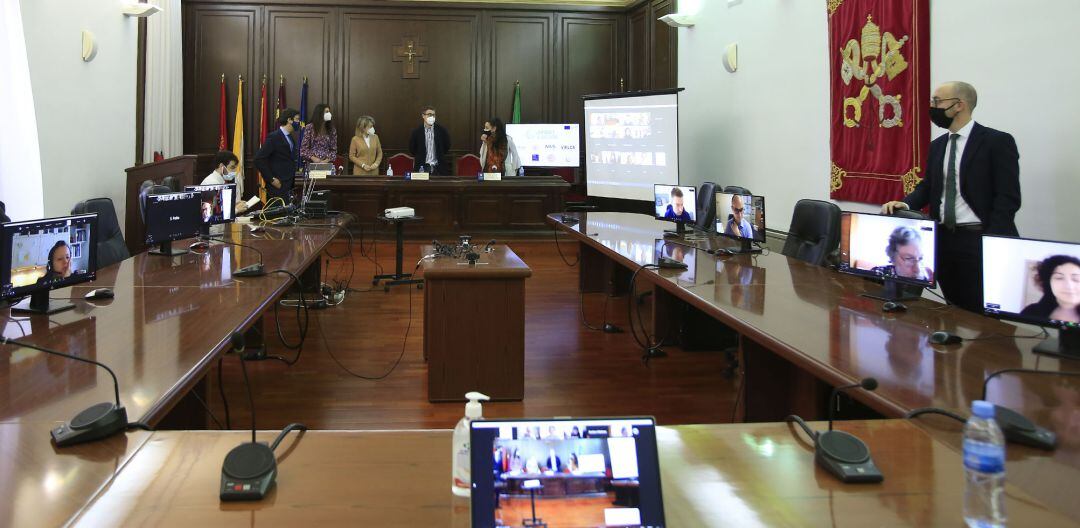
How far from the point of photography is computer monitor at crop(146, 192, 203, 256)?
14.2 feet

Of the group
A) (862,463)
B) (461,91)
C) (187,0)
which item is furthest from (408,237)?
(862,463)

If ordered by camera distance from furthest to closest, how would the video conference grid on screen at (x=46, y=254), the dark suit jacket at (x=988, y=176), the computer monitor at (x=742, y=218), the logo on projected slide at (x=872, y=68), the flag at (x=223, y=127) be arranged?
the flag at (x=223, y=127) < the logo on projected slide at (x=872, y=68) < the computer monitor at (x=742, y=218) < the dark suit jacket at (x=988, y=176) < the video conference grid on screen at (x=46, y=254)

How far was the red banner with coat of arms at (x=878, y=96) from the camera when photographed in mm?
5059

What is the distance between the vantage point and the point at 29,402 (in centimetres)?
190

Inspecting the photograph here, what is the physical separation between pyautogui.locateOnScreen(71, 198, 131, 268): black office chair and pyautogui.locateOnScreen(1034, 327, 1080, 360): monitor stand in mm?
4094

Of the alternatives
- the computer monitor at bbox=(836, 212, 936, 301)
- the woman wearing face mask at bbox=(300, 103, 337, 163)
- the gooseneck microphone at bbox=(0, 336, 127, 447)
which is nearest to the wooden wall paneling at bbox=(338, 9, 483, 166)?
the woman wearing face mask at bbox=(300, 103, 337, 163)

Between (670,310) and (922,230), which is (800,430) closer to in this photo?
(922,230)

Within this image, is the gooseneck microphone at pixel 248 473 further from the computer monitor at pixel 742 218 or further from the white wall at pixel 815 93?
the white wall at pixel 815 93

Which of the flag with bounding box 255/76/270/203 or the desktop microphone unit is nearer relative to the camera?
the desktop microphone unit

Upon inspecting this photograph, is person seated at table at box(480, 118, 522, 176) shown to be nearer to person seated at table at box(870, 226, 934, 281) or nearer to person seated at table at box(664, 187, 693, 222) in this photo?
person seated at table at box(664, 187, 693, 222)

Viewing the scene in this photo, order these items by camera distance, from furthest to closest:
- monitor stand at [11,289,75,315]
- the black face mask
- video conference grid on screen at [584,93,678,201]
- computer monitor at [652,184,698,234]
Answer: video conference grid on screen at [584,93,678,201] < computer monitor at [652,184,698,234] < the black face mask < monitor stand at [11,289,75,315]

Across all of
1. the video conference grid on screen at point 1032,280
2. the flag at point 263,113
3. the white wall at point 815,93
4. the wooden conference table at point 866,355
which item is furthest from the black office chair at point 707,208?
the flag at point 263,113

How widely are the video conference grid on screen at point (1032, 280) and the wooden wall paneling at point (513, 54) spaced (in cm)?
923

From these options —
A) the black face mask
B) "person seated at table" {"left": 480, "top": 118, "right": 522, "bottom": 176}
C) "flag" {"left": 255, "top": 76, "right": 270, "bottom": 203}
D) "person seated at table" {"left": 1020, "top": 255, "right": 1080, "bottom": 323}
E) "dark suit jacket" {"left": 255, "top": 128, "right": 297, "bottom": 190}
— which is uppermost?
"flag" {"left": 255, "top": 76, "right": 270, "bottom": 203}
